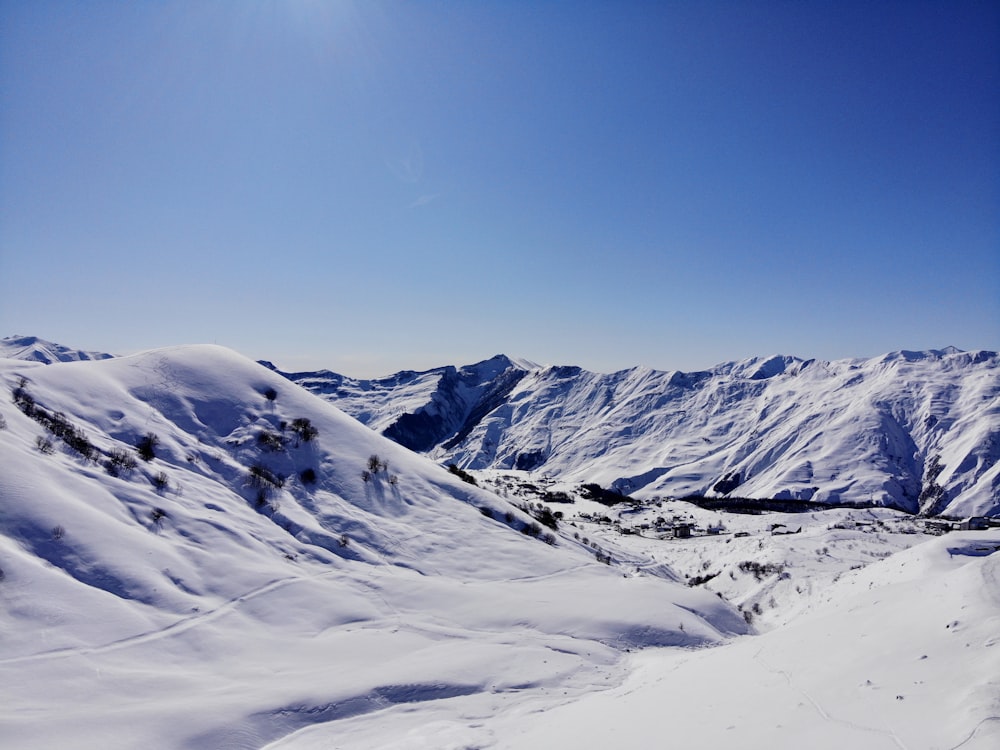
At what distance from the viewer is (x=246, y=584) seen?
54.7 feet

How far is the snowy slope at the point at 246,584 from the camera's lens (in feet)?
37.7

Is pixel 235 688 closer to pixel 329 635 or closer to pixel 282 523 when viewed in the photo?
pixel 329 635

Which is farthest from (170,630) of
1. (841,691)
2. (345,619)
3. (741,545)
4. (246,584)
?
(741,545)

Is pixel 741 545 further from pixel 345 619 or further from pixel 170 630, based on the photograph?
pixel 170 630

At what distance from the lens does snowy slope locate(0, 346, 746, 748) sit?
1148cm

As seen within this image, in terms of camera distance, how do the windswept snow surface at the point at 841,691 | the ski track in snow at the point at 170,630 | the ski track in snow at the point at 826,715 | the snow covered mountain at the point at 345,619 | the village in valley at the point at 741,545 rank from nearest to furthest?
the ski track in snow at the point at 826,715
the windswept snow surface at the point at 841,691
the snow covered mountain at the point at 345,619
the ski track in snow at the point at 170,630
the village in valley at the point at 741,545

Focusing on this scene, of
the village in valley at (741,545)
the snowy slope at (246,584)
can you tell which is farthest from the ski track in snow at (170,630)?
the village in valley at (741,545)

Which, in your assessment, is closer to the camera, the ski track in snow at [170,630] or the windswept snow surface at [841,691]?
the windswept snow surface at [841,691]

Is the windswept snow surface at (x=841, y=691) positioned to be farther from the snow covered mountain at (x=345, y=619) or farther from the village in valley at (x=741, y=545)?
the village in valley at (x=741, y=545)

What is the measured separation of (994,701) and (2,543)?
21.4 m

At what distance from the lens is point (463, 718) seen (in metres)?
11.9

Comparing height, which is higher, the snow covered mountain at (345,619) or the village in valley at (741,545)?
the snow covered mountain at (345,619)

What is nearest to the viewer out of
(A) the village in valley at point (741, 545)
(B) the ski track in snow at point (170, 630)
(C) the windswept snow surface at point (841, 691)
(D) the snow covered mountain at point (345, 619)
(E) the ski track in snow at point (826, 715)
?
(E) the ski track in snow at point (826, 715)

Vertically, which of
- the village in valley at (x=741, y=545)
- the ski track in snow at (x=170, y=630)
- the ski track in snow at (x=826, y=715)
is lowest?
the village in valley at (x=741, y=545)
